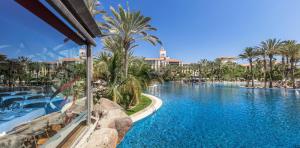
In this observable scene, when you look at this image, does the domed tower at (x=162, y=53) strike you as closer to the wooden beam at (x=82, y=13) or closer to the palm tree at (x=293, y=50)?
the palm tree at (x=293, y=50)

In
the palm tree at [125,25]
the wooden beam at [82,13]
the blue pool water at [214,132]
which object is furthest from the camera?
the palm tree at [125,25]

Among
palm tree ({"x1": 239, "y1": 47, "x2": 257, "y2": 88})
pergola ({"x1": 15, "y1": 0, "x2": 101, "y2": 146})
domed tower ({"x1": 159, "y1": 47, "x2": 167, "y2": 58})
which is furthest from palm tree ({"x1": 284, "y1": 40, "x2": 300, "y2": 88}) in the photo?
domed tower ({"x1": 159, "y1": 47, "x2": 167, "y2": 58})

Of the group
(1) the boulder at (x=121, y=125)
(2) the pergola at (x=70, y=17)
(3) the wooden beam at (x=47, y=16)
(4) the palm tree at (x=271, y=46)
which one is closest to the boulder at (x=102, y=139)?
(2) the pergola at (x=70, y=17)

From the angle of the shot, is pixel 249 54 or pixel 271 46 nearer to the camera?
pixel 271 46

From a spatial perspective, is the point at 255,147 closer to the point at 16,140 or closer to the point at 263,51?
the point at 16,140

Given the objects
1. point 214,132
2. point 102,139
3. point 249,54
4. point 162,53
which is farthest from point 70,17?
point 162,53

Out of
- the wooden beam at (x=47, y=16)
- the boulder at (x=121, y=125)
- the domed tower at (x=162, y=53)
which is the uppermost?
the domed tower at (x=162, y=53)

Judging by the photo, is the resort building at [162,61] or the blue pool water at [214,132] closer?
the blue pool water at [214,132]

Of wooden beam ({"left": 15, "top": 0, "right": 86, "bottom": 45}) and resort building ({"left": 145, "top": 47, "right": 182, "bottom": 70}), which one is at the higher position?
resort building ({"left": 145, "top": 47, "right": 182, "bottom": 70})

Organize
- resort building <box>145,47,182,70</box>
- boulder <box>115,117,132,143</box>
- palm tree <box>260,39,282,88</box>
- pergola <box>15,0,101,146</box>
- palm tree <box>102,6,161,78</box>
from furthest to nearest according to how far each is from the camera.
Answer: resort building <box>145,47,182,70</box>
palm tree <box>260,39,282,88</box>
palm tree <box>102,6,161,78</box>
boulder <box>115,117,132,143</box>
pergola <box>15,0,101,146</box>

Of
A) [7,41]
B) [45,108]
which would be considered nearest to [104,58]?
[45,108]

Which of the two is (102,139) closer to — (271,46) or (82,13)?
(82,13)

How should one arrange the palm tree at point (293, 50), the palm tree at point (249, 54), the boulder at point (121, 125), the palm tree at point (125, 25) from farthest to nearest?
1. the palm tree at point (249, 54)
2. the palm tree at point (293, 50)
3. the palm tree at point (125, 25)
4. the boulder at point (121, 125)

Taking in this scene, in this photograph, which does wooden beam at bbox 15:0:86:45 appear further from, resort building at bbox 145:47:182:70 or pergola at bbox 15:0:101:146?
resort building at bbox 145:47:182:70
